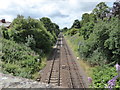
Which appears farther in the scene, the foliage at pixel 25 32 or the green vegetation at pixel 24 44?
the foliage at pixel 25 32

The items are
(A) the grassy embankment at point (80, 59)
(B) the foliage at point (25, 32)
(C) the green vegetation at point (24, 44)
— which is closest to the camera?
(A) the grassy embankment at point (80, 59)

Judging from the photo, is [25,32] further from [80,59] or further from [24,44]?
[80,59]

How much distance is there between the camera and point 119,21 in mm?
10961

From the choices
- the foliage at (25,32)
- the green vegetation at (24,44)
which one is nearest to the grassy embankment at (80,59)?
the green vegetation at (24,44)

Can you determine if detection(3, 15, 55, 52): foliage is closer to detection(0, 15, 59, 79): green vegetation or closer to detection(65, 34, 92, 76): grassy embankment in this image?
detection(0, 15, 59, 79): green vegetation

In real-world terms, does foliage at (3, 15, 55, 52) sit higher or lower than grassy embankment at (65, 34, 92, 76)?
higher

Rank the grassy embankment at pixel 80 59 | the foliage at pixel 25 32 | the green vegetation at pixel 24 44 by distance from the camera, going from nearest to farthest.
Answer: the grassy embankment at pixel 80 59 → the green vegetation at pixel 24 44 → the foliage at pixel 25 32

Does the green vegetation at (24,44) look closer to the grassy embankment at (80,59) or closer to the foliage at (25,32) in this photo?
the foliage at (25,32)

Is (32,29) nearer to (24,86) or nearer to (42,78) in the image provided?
(42,78)

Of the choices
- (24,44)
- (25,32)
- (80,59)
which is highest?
(25,32)

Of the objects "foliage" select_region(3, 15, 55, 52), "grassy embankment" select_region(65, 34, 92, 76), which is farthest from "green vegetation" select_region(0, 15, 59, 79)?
"grassy embankment" select_region(65, 34, 92, 76)

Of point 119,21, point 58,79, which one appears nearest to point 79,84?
point 58,79

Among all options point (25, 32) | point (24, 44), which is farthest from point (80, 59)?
point (25, 32)

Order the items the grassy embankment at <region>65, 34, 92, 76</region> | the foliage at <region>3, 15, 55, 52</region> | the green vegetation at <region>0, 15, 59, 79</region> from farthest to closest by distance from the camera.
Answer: the foliage at <region>3, 15, 55, 52</region> < the green vegetation at <region>0, 15, 59, 79</region> < the grassy embankment at <region>65, 34, 92, 76</region>
